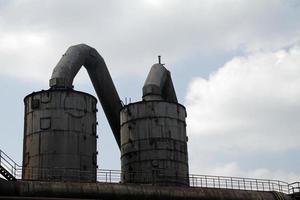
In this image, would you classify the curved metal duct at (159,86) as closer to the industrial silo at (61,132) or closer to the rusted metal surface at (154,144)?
the rusted metal surface at (154,144)

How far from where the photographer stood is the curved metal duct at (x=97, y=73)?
38.9 m

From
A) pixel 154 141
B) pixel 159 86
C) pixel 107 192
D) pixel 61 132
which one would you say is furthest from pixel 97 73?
pixel 107 192

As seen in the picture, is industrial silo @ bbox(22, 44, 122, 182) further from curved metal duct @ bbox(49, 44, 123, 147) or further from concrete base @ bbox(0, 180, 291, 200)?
concrete base @ bbox(0, 180, 291, 200)

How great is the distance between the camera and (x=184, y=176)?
4050cm

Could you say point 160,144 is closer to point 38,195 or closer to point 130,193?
point 130,193

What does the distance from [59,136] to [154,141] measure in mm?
8540

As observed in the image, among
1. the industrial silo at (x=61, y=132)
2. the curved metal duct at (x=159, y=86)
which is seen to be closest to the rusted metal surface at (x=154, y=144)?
the curved metal duct at (x=159, y=86)

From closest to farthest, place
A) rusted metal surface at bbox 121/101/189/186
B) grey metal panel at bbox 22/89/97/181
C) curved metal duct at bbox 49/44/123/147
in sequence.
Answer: grey metal panel at bbox 22/89/97/181 → curved metal duct at bbox 49/44/123/147 → rusted metal surface at bbox 121/101/189/186

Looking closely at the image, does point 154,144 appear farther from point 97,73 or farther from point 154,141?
point 97,73

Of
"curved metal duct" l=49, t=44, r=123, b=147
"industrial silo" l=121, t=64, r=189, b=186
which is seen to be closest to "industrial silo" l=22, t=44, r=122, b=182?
"curved metal duct" l=49, t=44, r=123, b=147

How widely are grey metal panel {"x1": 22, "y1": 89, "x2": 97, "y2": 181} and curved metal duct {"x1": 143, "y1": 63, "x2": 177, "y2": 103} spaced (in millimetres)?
7057

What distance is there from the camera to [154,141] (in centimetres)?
Result: 4056

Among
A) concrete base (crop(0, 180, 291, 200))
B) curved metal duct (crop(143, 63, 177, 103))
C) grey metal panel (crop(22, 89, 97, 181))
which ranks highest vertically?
curved metal duct (crop(143, 63, 177, 103))

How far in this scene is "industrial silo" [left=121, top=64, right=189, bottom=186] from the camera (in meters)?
39.9
